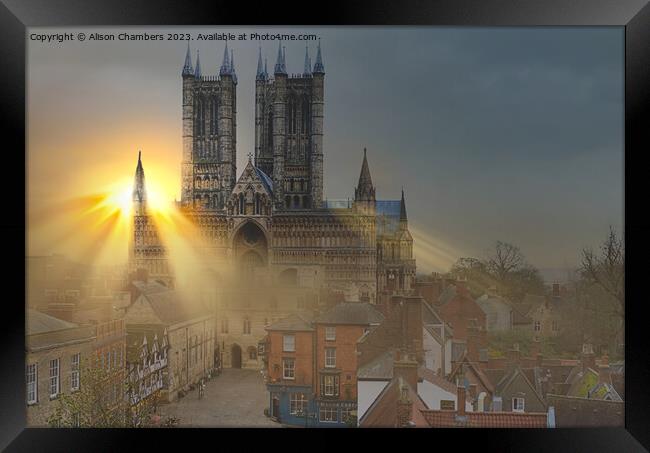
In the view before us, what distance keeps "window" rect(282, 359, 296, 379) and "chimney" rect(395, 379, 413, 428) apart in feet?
3.74

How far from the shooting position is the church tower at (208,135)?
5.95 meters

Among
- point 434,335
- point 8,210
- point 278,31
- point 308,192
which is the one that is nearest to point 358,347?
point 434,335

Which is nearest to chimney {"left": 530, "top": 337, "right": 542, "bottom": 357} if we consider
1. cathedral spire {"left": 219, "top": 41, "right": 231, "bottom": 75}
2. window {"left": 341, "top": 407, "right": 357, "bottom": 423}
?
window {"left": 341, "top": 407, "right": 357, "bottom": 423}

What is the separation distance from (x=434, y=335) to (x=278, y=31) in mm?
3563

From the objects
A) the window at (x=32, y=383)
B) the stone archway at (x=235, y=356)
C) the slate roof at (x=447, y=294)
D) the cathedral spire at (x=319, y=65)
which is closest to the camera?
the window at (x=32, y=383)

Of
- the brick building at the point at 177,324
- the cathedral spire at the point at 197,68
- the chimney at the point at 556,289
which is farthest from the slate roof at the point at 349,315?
the cathedral spire at the point at 197,68

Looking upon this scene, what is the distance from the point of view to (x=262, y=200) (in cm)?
617

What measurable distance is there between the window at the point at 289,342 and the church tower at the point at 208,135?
157cm

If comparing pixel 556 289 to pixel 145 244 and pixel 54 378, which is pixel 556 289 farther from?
pixel 54 378

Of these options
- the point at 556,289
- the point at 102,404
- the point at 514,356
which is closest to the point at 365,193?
the point at 556,289

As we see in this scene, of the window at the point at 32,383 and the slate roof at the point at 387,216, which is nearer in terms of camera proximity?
the window at the point at 32,383

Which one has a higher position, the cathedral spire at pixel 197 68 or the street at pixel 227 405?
the cathedral spire at pixel 197 68

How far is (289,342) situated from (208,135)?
2384 millimetres

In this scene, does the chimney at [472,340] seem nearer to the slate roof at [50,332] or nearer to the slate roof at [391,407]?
the slate roof at [391,407]
